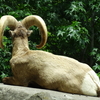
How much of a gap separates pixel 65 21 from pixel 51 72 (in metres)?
5.90

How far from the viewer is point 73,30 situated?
9.32 meters

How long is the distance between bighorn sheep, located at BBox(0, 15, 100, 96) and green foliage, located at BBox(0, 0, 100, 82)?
149 inches

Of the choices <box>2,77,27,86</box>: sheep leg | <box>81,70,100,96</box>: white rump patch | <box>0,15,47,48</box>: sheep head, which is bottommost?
<box>2,77,27,86</box>: sheep leg

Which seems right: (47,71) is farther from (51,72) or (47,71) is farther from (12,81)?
(12,81)

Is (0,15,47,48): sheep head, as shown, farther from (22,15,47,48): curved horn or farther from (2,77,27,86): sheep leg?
(2,77,27,86): sheep leg

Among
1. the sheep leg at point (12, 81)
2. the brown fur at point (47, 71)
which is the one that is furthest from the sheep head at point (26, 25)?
the sheep leg at point (12, 81)

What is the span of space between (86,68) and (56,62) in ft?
1.84

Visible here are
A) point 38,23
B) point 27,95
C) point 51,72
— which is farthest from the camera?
point 38,23

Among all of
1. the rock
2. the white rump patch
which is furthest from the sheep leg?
the white rump patch

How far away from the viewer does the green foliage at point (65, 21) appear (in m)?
9.46

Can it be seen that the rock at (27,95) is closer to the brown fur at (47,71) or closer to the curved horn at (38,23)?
the brown fur at (47,71)

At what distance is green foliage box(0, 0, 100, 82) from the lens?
9.46 metres

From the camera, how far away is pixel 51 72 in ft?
15.6

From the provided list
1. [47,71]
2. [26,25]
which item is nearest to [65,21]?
[26,25]
